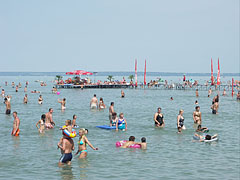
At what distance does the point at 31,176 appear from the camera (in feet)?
45.5

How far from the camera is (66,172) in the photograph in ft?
46.9

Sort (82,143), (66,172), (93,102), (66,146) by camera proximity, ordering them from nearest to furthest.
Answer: (66,146), (66,172), (82,143), (93,102)

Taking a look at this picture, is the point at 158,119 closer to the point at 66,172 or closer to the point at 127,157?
the point at 127,157

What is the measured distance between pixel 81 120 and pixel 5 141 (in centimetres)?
1057

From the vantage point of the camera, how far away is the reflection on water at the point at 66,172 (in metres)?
13.7

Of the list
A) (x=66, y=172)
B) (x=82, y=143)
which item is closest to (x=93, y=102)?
(x=82, y=143)

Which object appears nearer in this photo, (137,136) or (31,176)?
(31,176)

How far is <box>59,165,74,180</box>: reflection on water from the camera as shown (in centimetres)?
1369

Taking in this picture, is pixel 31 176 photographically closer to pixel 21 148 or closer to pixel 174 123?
pixel 21 148

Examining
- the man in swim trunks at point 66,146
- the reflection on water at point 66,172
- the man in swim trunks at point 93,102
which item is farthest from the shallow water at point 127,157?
the man in swim trunks at point 93,102

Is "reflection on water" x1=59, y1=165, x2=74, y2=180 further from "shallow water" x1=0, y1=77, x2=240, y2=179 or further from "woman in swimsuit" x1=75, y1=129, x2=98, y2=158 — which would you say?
"woman in swimsuit" x1=75, y1=129, x2=98, y2=158

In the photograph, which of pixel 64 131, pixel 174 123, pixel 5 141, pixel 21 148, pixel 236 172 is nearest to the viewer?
pixel 64 131

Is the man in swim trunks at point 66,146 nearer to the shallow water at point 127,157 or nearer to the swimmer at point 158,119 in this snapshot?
the shallow water at point 127,157

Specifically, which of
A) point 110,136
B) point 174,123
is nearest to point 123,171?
point 110,136
